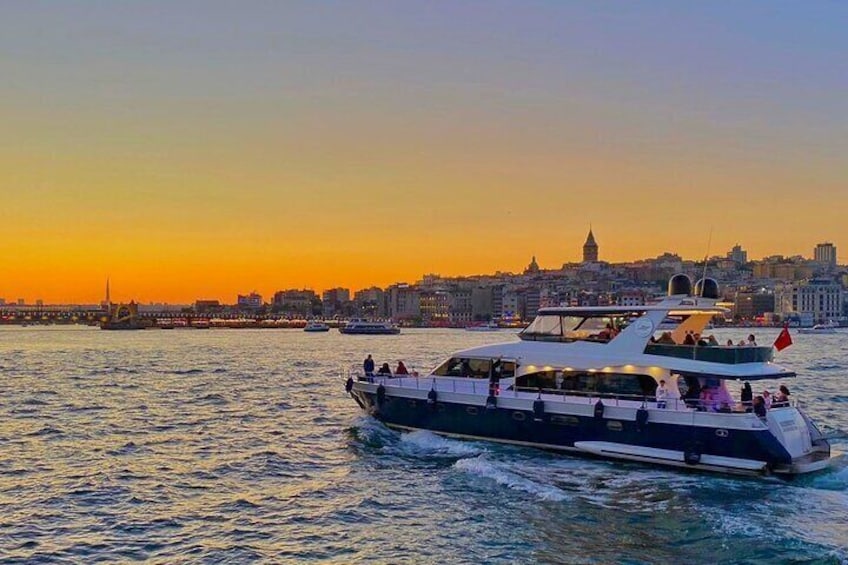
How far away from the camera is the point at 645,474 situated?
2056 centimetres

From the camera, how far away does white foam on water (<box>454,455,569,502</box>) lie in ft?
61.0

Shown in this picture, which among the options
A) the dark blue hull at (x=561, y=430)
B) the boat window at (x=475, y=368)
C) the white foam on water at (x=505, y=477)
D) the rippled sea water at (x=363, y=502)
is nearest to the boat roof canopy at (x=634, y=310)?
the boat window at (x=475, y=368)

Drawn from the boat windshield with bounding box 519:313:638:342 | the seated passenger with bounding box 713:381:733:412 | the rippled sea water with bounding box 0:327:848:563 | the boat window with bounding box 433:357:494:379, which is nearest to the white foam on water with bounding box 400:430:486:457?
the rippled sea water with bounding box 0:327:848:563

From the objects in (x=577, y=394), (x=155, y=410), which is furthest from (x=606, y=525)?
(x=155, y=410)

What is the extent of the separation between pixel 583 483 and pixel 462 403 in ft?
18.7

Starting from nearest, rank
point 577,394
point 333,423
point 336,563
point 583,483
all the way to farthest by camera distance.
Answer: point 336,563 < point 583,483 < point 577,394 < point 333,423

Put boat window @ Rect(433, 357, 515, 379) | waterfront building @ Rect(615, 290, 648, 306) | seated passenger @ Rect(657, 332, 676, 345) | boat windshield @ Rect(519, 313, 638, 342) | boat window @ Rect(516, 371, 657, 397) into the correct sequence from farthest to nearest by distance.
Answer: waterfront building @ Rect(615, 290, 648, 306) < boat window @ Rect(433, 357, 515, 379) < boat windshield @ Rect(519, 313, 638, 342) < seated passenger @ Rect(657, 332, 676, 345) < boat window @ Rect(516, 371, 657, 397)

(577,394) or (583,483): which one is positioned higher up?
(577,394)

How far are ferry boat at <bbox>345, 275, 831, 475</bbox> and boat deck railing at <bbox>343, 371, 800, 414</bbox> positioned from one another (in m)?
0.03

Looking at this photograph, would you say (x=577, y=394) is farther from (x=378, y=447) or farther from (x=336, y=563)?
(x=336, y=563)

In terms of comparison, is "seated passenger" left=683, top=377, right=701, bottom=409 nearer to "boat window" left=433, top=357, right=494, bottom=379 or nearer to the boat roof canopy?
the boat roof canopy

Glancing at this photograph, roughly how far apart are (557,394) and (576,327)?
2298 mm

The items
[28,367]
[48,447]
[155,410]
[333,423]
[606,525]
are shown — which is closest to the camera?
[606,525]

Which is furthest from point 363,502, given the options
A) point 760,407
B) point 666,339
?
point 666,339
